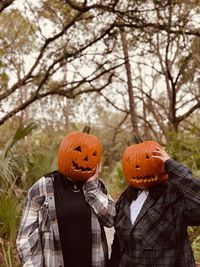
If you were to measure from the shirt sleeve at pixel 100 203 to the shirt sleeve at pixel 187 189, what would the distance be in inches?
16.8

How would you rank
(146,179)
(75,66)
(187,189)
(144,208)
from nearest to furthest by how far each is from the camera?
(187,189) → (144,208) → (146,179) → (75,66)

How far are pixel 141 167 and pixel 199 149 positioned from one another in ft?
18.5

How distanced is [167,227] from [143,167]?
0.42 meters

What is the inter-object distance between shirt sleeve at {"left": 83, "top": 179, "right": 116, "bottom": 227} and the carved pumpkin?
9cm

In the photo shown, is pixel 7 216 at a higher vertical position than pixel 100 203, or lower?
lower

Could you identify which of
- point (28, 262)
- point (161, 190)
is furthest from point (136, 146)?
point (28, 262)

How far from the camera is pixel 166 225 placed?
8.33 feet

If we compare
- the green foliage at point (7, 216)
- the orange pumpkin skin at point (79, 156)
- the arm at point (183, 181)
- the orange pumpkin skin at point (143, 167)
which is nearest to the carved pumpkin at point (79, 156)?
the orange pumpkin skin at point (79, 156)

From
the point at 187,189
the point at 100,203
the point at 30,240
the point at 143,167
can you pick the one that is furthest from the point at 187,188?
the point at 30,240

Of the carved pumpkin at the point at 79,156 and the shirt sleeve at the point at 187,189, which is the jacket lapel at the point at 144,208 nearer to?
the shirt sleeve at the point at 187,189

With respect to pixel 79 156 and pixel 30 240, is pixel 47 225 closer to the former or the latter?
pixel 30 240

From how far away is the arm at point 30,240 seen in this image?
2631 mm

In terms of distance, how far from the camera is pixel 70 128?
78.3 feet

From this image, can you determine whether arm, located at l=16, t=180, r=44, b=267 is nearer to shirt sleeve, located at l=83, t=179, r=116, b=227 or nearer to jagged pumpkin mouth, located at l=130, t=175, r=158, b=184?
shirt sleeve, located at l=83, t=179, r=116, b=227
